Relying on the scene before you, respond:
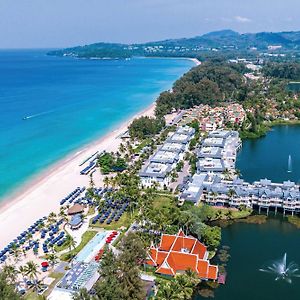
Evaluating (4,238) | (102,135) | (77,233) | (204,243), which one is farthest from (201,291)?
(102,135)

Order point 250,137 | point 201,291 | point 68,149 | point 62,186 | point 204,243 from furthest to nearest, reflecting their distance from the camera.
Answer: point 250,137
point 68,149
point 62,186
point 204,243
point 201,291

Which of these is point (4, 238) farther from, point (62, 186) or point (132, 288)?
point (132, 288)

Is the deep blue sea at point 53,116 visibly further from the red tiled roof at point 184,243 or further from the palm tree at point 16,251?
the red tiled roof at point 184,243

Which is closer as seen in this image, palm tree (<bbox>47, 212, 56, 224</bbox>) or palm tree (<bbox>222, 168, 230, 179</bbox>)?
palm tree (<bbox>47, 212, 56, 224</bbox>)

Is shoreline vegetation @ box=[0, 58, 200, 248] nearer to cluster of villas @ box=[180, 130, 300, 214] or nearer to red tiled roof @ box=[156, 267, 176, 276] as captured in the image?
cluster of villas @ box=[180, 130, 300, 214]

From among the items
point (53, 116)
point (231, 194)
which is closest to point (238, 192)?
point (231, 194)

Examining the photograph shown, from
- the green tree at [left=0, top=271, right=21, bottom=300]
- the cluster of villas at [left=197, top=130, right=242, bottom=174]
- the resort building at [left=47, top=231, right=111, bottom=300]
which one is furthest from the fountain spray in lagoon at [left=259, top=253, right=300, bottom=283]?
the green tree at [left=0, top=271, right=21, bottom=300]

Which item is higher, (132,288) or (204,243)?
(132,288)
